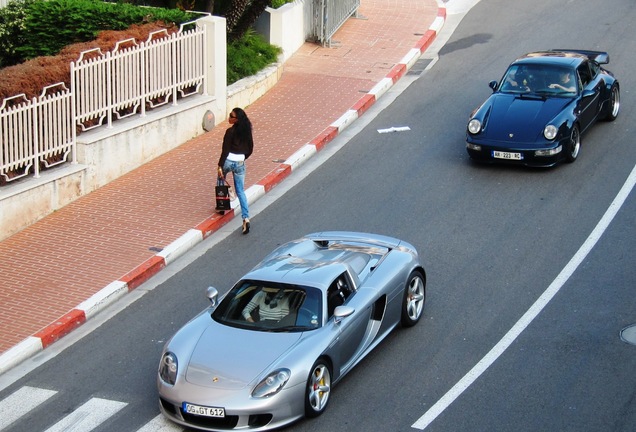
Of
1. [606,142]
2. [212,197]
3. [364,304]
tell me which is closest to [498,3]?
[606,142]

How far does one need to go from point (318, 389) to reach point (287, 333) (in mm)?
654

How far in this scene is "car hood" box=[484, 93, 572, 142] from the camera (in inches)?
635

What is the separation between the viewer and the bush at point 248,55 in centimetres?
2039

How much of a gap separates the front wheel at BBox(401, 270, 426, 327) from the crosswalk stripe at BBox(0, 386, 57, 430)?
3.99m

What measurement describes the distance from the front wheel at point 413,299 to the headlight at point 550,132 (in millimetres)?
5246

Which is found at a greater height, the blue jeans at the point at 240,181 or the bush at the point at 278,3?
the bush at the point at 278,3

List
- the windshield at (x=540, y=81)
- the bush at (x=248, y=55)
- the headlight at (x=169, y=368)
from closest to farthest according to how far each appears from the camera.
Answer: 1. the headlight at (x=169, y=368)
2. the windshield at (x=540, y=81)
3. the bush at (x=248, y=55)

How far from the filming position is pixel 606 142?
57.5 ft

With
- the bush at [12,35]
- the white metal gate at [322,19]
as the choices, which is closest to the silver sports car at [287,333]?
the bush at [12,35]

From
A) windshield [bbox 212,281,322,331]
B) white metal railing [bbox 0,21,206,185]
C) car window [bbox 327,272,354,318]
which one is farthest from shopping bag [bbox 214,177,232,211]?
car window [bbox 327,272,354,318]

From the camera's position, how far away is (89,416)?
32.6ft

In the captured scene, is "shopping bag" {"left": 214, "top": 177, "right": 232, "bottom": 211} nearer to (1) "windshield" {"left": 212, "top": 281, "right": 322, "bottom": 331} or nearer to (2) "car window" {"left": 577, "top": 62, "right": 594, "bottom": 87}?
(1) "windshield" {"left": 212, "top": 281, "right": 322, "bottom": 331}

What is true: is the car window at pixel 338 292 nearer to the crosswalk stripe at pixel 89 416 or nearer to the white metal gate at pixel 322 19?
the crosswalk stripe at pixel 89 416

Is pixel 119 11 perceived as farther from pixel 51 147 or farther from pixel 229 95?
pixel 51 147
